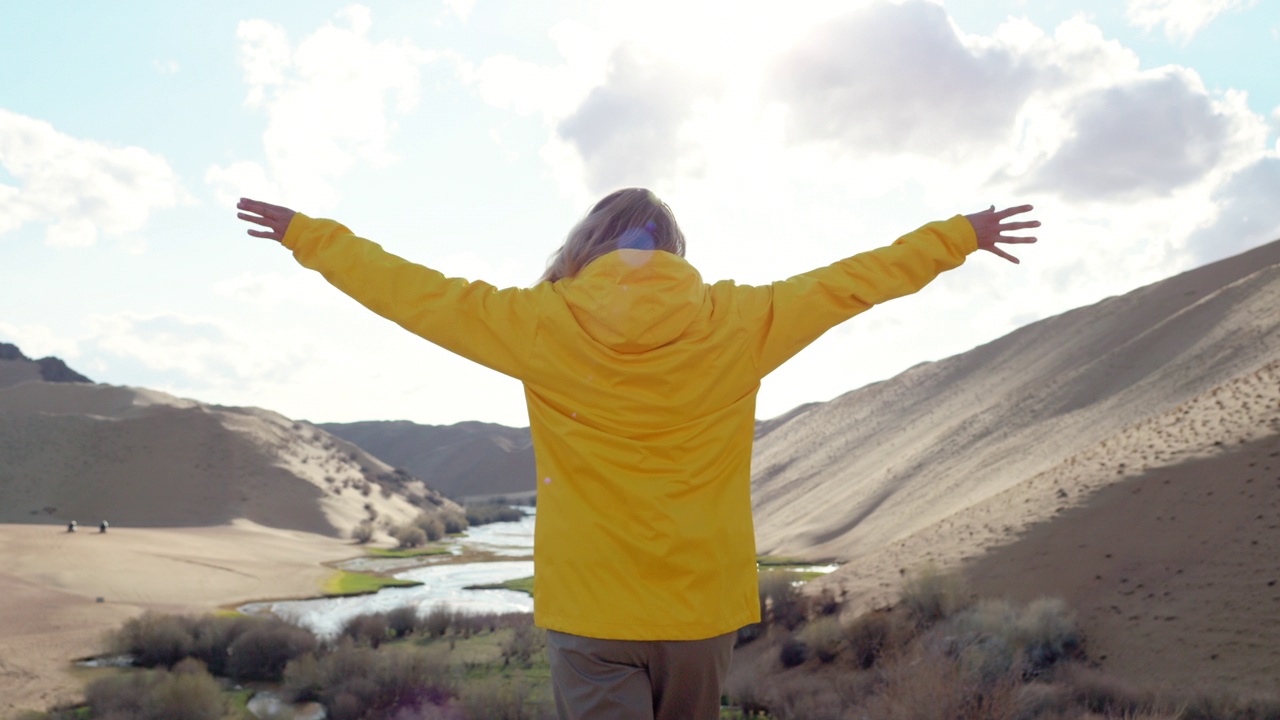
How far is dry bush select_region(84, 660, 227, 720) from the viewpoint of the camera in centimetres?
945

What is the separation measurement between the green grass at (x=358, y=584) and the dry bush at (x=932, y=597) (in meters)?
15.6

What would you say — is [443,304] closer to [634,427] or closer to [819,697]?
[634,427]

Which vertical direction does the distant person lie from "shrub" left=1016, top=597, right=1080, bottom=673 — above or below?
above

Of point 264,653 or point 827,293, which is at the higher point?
point 827,293

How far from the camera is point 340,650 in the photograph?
11.7 m

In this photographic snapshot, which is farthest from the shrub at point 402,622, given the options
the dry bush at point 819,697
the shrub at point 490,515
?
the shrub at point 490,515

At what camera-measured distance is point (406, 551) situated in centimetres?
3806

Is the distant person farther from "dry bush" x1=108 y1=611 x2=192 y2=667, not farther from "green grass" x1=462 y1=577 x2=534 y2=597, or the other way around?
"green grass" x1=462 y1=577 x2=534 y2=597

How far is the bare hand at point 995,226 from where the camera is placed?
3213mm

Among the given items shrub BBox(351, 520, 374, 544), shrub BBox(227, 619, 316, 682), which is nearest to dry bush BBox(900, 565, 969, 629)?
shrub BBox(227, 619, 316, 682)

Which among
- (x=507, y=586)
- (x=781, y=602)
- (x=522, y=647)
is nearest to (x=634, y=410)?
(x=522, y=647)

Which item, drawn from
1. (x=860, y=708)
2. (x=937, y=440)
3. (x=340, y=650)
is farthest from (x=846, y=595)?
(x=937, y=440)

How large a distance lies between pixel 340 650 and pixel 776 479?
1593 inches

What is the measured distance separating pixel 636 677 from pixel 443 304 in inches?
43.6
